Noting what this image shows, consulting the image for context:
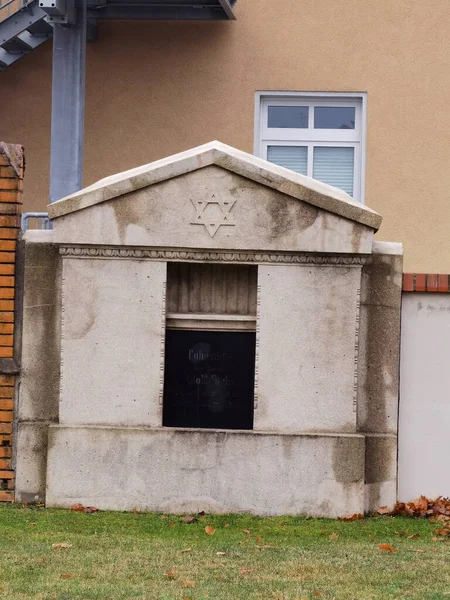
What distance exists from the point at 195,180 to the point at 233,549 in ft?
10.4

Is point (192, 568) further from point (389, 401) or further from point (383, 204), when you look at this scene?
point (383, 204)

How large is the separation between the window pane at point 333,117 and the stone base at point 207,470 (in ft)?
28.3

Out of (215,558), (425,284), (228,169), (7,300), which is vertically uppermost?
(228,169)

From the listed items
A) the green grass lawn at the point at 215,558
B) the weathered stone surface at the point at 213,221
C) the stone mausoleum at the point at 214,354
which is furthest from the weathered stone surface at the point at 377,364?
the green grass lawn at the point at 215,558

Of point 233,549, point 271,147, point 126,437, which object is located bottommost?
point 233,549

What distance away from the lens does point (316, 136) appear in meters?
18.1

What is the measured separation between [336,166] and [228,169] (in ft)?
26.3

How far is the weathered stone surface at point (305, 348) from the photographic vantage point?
34.0 ft

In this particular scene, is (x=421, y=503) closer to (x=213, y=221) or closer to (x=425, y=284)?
(x=425, y=284)

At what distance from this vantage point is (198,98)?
17953mm

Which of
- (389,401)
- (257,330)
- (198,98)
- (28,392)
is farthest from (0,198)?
(198,98)

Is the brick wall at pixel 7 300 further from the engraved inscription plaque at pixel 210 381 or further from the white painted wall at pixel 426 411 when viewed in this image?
the white painted wall at pixel 426 411

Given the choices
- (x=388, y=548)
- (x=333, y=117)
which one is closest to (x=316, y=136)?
(x=333, y=117)

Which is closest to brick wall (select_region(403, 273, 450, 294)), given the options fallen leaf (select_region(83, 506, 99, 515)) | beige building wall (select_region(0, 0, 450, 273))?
fallen leaf (select_region(83, 506, 99, 515))
